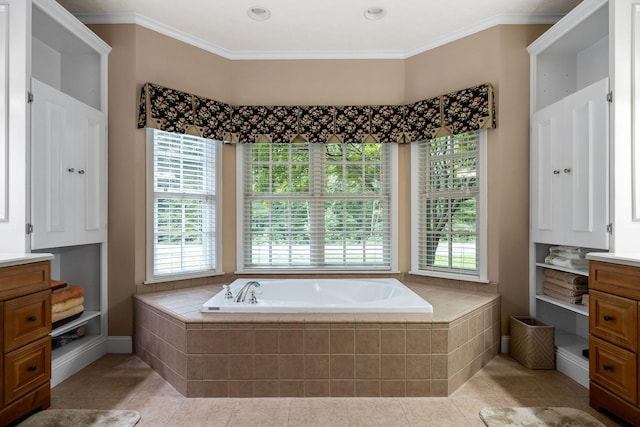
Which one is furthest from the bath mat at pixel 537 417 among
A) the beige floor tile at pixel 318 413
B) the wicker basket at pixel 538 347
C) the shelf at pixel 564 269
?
the shelf at pixel 564 269

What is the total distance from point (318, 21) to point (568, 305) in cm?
279

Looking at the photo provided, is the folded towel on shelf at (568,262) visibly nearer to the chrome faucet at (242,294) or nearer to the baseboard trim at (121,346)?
the chrome faucet at (242,294)

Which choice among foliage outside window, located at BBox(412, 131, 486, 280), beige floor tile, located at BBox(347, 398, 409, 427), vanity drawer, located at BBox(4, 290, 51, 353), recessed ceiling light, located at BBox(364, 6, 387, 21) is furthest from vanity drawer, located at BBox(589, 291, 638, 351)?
vanity drawer, located at BBox(4, 290, 51, 353)

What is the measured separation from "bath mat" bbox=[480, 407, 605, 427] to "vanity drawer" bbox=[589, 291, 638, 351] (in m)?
0.44

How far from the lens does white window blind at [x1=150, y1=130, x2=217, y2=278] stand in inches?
123

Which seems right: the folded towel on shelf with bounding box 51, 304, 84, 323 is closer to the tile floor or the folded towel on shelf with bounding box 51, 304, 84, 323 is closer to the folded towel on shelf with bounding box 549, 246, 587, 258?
the tile floor

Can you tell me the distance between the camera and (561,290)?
8.97 ft

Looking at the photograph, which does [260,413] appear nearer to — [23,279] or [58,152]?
[23,279]

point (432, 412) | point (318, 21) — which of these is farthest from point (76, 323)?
point (318, 21)

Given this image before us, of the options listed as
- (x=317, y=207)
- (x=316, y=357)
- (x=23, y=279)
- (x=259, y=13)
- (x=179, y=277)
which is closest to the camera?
(x=23, y=279)

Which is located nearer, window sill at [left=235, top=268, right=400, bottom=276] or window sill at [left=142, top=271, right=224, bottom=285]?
window sill at [left=142, top=271, right=224, bottom=285]

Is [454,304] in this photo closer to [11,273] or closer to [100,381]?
[100,381]

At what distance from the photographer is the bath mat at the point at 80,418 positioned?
1.94m

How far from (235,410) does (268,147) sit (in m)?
2.25
